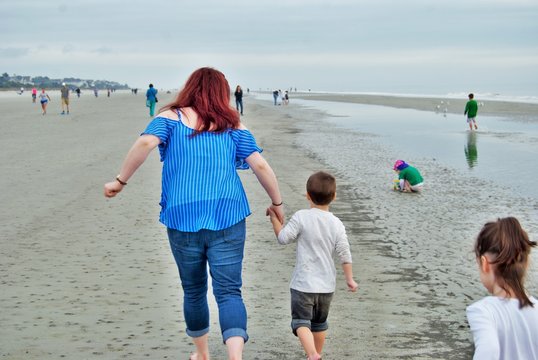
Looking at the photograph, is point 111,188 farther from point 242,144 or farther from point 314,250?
point 314,250

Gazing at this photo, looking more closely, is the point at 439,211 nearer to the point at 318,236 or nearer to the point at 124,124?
the point at 318,236

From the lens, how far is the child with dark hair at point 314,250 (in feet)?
14.4

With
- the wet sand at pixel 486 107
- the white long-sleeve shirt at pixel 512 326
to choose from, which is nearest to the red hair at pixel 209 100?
the white long-sleeve shirt at pixel 512 326

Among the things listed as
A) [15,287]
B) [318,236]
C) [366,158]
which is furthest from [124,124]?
[318,236]

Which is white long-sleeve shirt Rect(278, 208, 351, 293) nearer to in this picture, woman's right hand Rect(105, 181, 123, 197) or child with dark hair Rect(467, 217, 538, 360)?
woman's right hand Rect(105, 181, 123, 197)

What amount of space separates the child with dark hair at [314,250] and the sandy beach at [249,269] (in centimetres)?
51

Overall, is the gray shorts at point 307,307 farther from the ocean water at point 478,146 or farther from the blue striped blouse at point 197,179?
the ocean water at point 478,146

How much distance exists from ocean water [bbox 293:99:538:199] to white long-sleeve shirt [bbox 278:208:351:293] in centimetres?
841

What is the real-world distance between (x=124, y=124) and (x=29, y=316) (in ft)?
80.2

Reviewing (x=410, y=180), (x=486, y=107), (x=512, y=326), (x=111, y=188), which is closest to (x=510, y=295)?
(x=512, y=326)

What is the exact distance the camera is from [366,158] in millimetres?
17281

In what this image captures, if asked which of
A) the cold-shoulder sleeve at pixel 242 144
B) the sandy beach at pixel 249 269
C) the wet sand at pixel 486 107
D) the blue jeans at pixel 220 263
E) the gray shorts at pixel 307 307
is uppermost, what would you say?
the cold-shoulder sleeve at pixel 242 144

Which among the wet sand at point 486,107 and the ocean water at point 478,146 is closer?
the ocean water at point 478,146

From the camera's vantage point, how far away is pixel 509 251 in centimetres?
258
